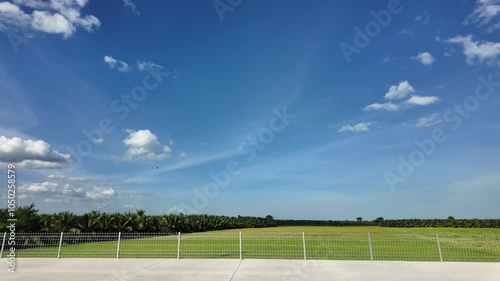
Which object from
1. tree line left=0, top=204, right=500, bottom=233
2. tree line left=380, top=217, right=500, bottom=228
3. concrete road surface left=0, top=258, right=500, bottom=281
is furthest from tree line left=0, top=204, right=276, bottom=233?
tree line left=380, top=217, right=500, bottom=228

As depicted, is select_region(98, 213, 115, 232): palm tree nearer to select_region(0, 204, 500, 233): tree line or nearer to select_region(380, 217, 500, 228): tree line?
select_region(0, 204, 500, 233): tree line

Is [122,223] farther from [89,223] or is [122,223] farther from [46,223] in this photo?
[46,223]

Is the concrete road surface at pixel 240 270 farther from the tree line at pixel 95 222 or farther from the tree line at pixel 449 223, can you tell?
the tree line at pixel 449 223

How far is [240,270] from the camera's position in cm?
1099

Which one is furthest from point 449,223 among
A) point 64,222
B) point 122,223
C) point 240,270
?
point 240,270

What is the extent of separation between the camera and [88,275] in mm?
10000

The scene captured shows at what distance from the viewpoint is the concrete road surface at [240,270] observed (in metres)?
9.77

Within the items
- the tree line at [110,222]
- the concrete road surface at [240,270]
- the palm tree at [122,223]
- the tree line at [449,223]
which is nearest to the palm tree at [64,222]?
the tree line at [110,222]

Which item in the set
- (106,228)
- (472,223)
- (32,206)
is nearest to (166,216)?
(106,228)

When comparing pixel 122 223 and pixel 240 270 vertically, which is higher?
pixel 122 223

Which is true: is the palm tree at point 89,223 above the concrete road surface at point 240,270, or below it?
above

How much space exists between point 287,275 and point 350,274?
1.77 metres

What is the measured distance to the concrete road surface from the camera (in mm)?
9773

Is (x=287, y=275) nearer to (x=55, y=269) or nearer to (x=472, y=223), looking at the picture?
(x=55, y=269)
